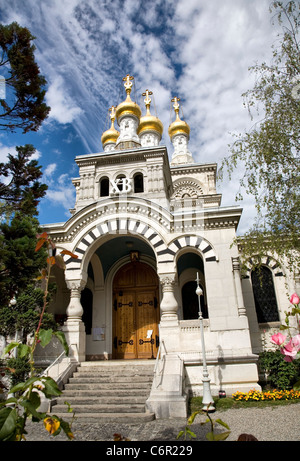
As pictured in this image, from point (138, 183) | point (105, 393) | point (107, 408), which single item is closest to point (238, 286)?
point (105, 393)

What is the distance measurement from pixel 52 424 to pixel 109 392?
8.01 meters

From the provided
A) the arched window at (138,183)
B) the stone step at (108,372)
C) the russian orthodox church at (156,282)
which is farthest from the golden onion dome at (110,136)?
the stone step at (108,372)

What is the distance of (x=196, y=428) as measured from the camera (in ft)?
23.8

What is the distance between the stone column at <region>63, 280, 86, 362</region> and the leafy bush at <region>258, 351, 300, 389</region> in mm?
6901

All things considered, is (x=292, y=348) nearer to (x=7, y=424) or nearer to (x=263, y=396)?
(x=7, y=424)

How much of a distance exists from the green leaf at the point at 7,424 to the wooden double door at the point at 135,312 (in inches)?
506

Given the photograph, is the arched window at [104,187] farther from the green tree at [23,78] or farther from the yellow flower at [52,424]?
the yellow flower at [52,424]

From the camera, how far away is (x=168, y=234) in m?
→ 13.1

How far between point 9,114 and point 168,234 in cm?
704

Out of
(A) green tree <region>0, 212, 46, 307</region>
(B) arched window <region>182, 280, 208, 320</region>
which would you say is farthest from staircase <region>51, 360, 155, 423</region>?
(B) arched window <region>182, 280, 208, 320</region>

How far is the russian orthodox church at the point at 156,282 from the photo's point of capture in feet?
37.0

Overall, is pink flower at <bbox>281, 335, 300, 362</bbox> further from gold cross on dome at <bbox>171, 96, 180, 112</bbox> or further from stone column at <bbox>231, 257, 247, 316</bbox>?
gold cross on dome at <bbox>171, 96, 180, 112</bbox>
